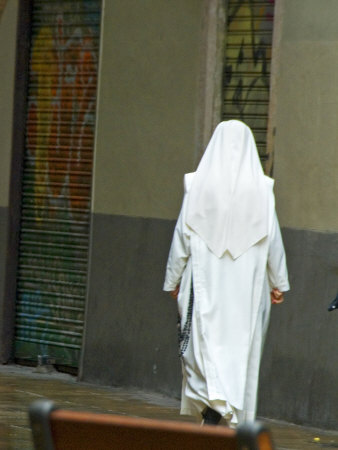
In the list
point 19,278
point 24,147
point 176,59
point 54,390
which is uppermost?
point 176,59

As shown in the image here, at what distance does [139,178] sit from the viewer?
10648mm

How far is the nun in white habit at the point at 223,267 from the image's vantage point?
24.4 feet

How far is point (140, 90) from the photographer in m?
10.6

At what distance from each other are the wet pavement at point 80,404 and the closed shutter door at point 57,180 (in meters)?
0.46

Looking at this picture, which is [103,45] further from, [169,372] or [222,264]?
[222,264]

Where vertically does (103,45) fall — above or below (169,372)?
above

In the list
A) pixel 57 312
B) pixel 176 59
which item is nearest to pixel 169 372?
pixel 57 312

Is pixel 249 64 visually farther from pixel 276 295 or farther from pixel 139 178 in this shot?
pixel 276 295

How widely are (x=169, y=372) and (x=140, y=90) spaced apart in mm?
2370

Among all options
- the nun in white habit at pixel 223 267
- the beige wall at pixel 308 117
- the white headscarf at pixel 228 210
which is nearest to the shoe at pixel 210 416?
the nun in white habit at pixel 223 267

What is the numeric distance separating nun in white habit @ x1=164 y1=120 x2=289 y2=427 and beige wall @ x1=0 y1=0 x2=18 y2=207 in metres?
4.73

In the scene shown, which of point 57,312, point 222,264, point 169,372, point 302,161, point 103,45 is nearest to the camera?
point 222,264

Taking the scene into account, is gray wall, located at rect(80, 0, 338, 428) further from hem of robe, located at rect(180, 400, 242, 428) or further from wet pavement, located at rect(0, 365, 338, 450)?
hem of robe, located at rect(180, 400, 242, 428)

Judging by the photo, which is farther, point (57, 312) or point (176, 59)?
point (57, 312)
